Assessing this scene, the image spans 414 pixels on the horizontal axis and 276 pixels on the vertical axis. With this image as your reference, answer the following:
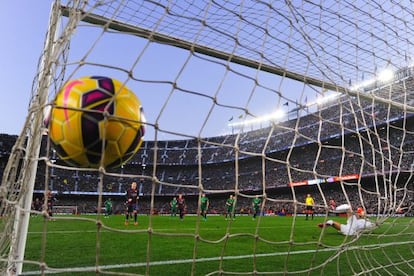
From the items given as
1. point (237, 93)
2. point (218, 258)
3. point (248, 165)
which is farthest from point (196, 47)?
point (248, 165)

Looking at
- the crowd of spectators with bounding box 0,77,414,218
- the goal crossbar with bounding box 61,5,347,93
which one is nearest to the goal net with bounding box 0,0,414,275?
the goal crossbar with bounding box 61,5,347,93

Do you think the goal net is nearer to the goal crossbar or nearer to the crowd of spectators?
the goal crossbar

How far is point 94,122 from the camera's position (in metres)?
1.98

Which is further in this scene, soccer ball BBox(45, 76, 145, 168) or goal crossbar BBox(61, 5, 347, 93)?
goal crossbar BBox(61, 5, 347, 93)

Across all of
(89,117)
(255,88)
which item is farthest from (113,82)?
(255,88)

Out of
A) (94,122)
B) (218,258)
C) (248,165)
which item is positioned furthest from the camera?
(248,165)

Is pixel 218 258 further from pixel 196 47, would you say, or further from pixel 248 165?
pixel 248 165

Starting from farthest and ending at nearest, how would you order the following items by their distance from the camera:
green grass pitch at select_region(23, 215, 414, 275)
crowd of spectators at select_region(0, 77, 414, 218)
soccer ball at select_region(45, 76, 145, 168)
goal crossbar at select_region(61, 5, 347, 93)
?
crowd of spectators at select_region(0, 77, 414, 218) < green grass pitch at select_region(23, 215, 414, 275) < goal crossbar at select_region(61, 5, 347, 93) < soccer ball at select_region(45, 76, 145, 168)

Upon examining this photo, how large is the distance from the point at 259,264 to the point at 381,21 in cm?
323

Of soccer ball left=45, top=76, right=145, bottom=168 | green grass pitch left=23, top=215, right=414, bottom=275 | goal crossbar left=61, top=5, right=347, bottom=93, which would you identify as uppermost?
goal crossbar left=61, top=5, right=347, bottom=93

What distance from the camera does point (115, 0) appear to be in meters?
2.63

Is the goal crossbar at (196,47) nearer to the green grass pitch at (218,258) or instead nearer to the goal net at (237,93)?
the goal net at (237,93)

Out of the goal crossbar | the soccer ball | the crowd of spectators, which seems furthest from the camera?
the crowd of spectators

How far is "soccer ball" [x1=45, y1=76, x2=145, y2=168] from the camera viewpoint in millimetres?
1988
